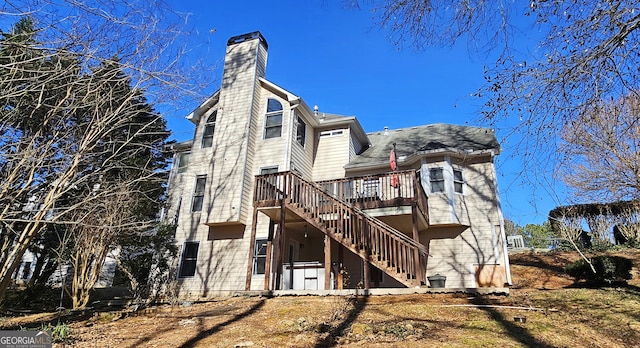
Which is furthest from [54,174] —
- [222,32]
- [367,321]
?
[367,321]

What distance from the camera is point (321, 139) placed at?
56.0 ft

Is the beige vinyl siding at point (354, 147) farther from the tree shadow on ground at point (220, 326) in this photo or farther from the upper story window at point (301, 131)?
the tree shadow on ground at point (220, 326)

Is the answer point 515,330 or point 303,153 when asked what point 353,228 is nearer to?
point 515,330

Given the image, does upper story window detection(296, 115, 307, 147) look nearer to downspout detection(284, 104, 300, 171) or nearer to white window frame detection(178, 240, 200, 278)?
downspout detection(284, 104, 300, 171)

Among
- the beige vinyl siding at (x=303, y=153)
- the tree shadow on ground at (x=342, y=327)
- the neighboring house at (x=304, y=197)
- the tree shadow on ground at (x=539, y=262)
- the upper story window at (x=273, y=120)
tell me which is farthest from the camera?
the upper story window at (x=273, y=120)

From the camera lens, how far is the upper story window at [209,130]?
1620 cm

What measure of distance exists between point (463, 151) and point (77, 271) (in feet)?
45.1

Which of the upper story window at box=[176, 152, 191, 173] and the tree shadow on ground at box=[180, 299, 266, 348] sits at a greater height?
the upper story window at box=[176, 152, 191, 173]

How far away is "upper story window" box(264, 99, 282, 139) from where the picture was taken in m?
15.4

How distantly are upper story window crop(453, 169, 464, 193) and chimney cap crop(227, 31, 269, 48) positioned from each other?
9.95m

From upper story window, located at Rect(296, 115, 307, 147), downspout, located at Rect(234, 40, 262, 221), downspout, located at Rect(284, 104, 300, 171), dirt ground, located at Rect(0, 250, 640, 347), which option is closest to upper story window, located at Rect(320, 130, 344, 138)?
upper story window, located at Rect(296, 115, 307, 147)
